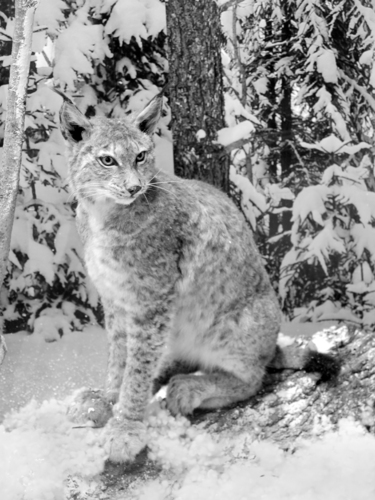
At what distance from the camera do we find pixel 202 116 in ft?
14.8

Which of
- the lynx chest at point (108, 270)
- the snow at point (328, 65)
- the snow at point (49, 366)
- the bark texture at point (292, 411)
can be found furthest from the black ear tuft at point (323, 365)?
the snow at point (328, 65)

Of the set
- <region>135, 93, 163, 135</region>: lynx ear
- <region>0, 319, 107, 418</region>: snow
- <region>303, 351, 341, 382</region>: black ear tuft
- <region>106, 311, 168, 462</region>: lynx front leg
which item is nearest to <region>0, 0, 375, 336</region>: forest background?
<region>0, 319, 107, 418</region>: snow

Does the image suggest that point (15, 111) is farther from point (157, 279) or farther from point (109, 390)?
point (109, 390)

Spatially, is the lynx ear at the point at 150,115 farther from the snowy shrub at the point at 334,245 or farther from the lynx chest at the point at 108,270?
the snowy shrub at the point at 334,245

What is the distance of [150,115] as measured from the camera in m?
3.36

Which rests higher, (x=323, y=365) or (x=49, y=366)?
(x=323, y=365)

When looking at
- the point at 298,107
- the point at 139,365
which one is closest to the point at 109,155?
the point at 139,365

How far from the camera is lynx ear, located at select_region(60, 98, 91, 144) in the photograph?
10.4 ft

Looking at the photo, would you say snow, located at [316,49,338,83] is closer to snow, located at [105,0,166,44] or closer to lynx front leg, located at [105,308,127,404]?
snow, located at [105,0,166,44]

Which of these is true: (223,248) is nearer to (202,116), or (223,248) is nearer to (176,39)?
(202,116)

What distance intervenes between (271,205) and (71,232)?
1.81 metres

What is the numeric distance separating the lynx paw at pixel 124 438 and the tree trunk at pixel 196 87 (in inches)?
77.4

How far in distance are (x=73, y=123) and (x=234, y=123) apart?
2.14m

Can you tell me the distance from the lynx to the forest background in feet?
3.82
